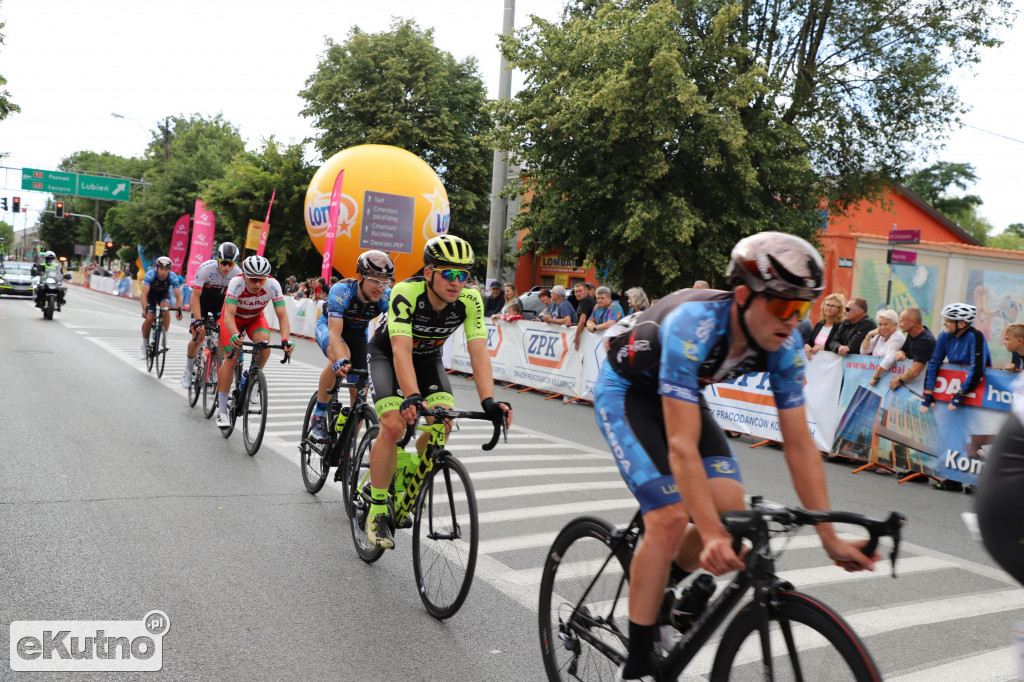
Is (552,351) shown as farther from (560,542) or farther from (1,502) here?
(560,542)

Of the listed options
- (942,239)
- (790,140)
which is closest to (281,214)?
(790,140)

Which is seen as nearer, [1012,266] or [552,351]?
[552,351]

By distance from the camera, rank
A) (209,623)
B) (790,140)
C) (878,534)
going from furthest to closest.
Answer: (790,140)
(209,623)
(878,534)

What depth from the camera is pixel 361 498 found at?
5301mm

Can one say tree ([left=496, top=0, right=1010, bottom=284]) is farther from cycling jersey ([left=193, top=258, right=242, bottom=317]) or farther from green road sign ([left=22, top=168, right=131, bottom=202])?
green road sign ([left=22, top=168, right=131, bottom=202])

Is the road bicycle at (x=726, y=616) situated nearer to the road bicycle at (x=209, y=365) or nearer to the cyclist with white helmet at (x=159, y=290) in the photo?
the road bicycle at (x=209, y=365)

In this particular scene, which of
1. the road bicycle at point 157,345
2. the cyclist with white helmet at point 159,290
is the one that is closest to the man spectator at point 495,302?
the cyclist with white helmet at point 159,290

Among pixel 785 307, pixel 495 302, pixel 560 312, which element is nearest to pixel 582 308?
pixel 560 312

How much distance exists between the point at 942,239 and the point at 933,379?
3723 centimetres

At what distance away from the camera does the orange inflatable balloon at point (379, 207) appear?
23484mm

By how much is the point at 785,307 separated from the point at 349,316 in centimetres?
507

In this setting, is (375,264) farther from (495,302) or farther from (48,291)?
(48,291)

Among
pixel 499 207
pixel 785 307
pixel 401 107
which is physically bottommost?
pixel 785 307

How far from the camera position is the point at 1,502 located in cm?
608
